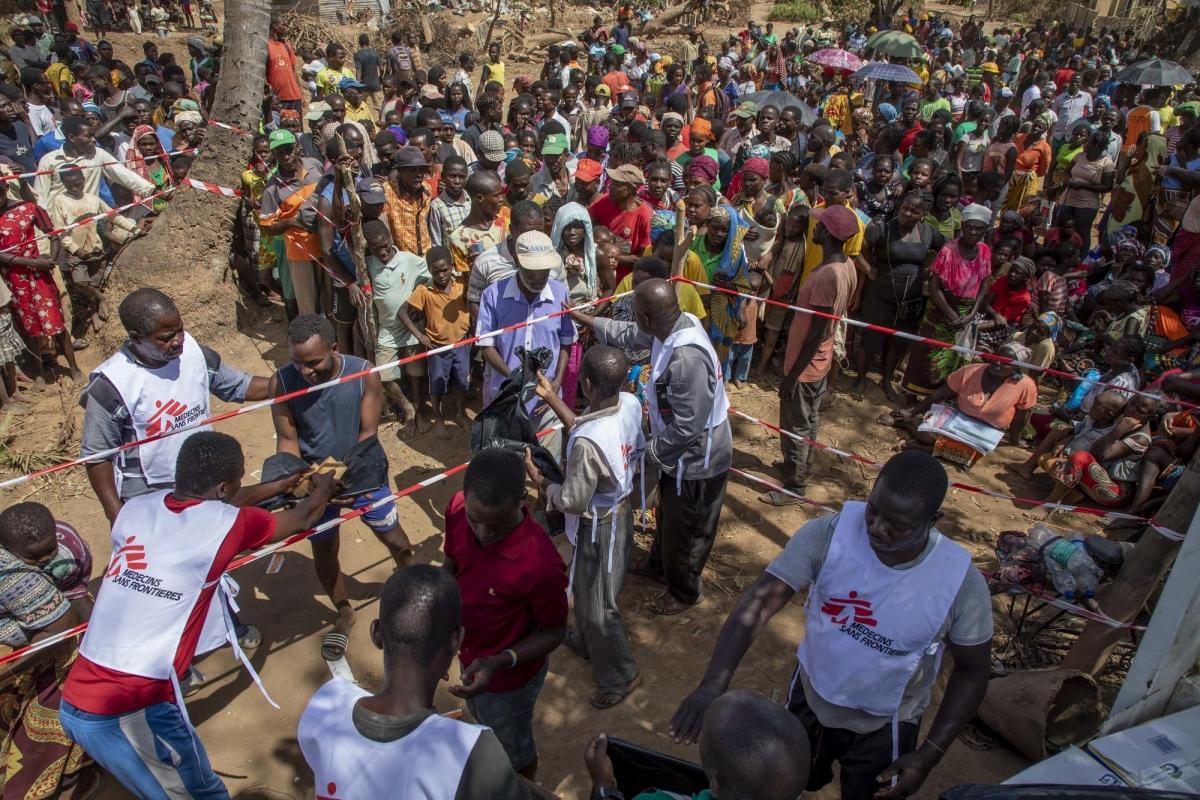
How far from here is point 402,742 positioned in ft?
6.54

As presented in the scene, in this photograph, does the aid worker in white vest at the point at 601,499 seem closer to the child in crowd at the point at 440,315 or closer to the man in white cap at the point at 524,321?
the man in white cap at the point at 524,321

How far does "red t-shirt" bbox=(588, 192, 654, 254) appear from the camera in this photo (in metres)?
6.77

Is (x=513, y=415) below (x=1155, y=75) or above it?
below

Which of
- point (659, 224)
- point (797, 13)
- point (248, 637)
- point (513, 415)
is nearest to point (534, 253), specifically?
point (513, 415)

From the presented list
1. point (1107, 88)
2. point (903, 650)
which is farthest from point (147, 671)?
point (1107, 88)

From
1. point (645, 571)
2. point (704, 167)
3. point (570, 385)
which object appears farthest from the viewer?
point (704, 167)

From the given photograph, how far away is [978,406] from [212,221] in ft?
24.5

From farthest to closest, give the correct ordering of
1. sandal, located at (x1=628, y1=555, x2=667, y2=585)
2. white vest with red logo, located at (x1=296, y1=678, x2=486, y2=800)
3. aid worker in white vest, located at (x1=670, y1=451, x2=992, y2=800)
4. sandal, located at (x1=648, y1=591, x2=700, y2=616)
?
sandal, located at (x1=628, y1=555, x2=667, y2=585) → sandal, located at (x1=648, y1=591, x2=700, y2=616) → aid worker in white vest, located at (x1=670, y1=451, x2=992, y2=800) → white vest with red logo, located at (x1=296, y1=678, x2=486, y2=800)

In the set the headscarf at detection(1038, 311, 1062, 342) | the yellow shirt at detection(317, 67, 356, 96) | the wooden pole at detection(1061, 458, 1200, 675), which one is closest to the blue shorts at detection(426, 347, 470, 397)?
the wooden pole at detection(1061, 458, 1200, 675)

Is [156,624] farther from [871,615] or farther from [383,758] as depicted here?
[871,615]

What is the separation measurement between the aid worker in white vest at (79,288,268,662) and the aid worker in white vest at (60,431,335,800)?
3.32 ft

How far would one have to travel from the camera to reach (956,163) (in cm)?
1062

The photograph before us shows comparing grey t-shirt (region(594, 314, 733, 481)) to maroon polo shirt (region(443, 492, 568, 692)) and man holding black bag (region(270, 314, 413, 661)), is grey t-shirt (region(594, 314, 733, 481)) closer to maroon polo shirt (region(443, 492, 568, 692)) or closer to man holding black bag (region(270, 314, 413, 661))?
maroon polo shirt (region(443, 492, 568, 692))

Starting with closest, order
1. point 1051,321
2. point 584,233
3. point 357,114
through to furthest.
Answer: point 584,233 < point 1051,321 < point 357,114
